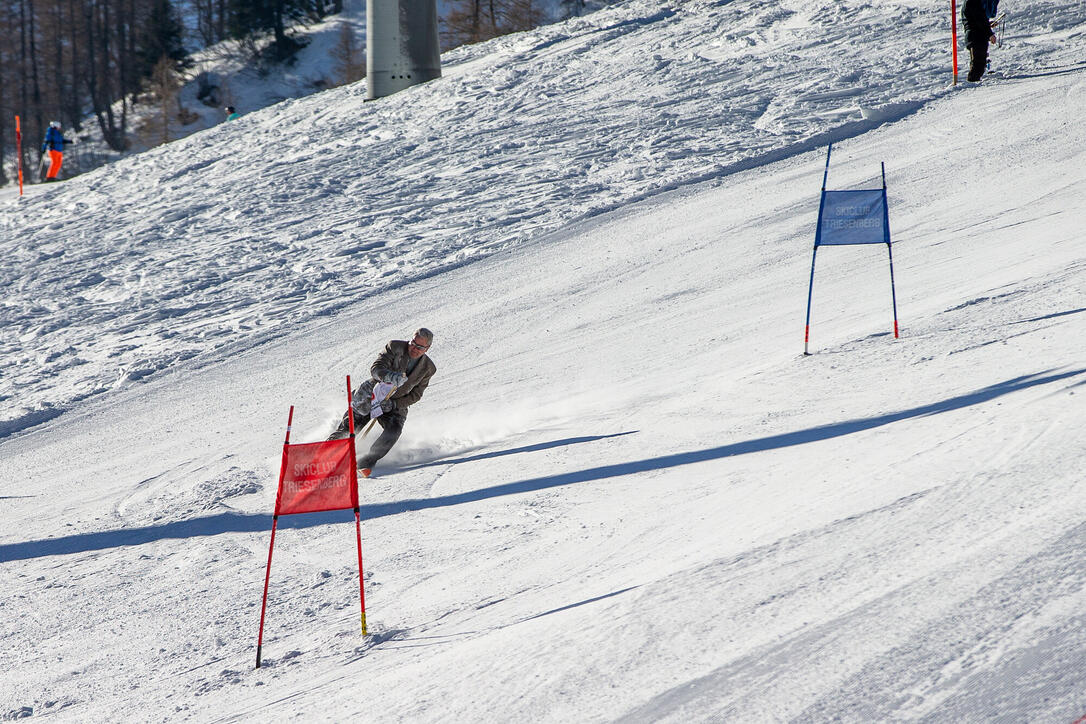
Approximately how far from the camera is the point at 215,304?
14.8 meters

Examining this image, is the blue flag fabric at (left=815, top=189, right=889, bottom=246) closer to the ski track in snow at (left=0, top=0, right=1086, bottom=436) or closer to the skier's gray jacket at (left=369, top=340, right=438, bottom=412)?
the skier's gray jacket at (left=369, top=340, right=438, bottom=412)

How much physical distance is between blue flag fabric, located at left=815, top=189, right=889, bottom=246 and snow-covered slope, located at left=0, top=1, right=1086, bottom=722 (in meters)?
1.00

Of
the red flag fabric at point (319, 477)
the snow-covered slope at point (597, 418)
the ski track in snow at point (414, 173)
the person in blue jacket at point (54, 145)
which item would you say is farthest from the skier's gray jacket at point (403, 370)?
the person in blue jacket at point (54, 145)

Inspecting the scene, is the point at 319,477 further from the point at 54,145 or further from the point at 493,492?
the point at 54,145

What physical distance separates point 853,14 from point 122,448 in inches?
787

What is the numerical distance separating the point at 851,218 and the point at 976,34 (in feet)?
35.8

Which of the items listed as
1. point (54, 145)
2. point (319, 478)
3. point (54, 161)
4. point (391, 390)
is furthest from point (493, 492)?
point (54, 161)

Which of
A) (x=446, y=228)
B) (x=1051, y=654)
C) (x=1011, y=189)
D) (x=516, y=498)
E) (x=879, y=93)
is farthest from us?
(x=879, y=93)

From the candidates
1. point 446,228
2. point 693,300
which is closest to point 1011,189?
point 693,300

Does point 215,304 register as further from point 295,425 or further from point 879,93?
point 879,93

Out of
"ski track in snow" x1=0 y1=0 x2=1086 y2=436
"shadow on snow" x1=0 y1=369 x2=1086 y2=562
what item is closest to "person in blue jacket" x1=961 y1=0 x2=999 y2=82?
"ski track in snow" x1=0 y1=0 x2=1086 y2=436

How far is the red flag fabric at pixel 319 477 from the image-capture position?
5438 millimetres

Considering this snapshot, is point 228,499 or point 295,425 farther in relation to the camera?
point 295,425

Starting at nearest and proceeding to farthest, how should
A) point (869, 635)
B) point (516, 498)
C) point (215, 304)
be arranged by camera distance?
point (869, 635), point (516, 498), point (215, 304)
